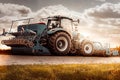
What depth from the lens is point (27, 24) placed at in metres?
5.94

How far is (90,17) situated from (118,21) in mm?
559

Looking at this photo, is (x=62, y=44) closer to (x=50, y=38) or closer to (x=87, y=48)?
(x=50, y=38)

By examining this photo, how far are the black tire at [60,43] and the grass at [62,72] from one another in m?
0.22

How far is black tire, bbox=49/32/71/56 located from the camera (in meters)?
6.00

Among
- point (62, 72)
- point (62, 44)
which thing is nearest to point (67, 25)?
point (62, 44)

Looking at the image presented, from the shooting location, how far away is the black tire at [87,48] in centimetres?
646

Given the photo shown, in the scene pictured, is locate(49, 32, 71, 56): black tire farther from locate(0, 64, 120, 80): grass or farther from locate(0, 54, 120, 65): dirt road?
locate(0, 64, 120, 80): grass

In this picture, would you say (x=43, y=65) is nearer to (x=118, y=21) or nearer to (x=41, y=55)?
(x=41, y=55)

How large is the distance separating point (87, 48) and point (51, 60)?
0.72 m

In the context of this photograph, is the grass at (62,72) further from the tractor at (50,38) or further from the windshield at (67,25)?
the windshield at (67,25)

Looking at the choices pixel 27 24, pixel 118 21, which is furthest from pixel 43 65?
pixel 118 21

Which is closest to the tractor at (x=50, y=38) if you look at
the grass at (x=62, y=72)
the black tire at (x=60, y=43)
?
the black tire at (x=60, y=43)

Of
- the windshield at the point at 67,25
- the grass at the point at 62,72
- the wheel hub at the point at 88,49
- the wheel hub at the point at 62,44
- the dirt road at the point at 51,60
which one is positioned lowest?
the grass at the point at 62,72

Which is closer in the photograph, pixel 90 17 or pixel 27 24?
pixel 27 24
